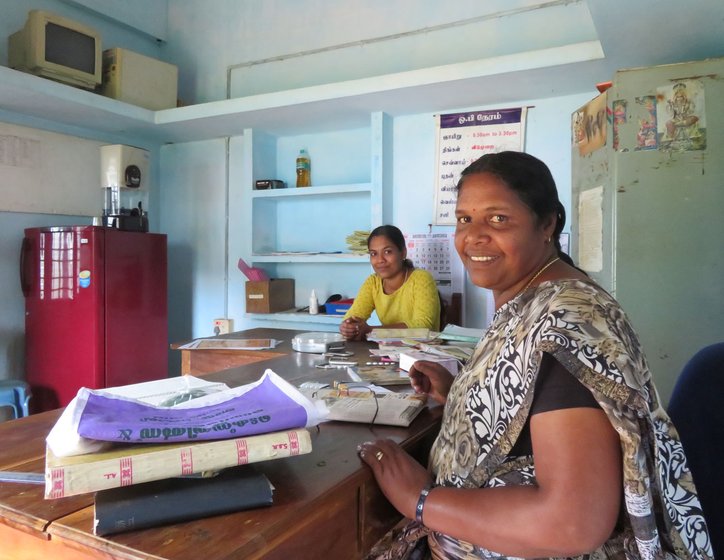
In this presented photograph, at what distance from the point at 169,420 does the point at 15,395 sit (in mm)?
2789

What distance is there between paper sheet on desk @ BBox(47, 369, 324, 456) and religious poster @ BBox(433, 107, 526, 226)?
8.22 feet

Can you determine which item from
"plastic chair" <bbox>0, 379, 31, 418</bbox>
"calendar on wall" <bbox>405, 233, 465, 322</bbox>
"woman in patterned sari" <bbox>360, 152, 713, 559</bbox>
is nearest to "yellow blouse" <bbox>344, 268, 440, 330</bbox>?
"calendar on wall" <bbox>405, 233, 465, 322</bbox>

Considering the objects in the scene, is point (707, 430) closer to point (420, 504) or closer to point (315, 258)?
point (420, 504)

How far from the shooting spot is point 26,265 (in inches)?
131

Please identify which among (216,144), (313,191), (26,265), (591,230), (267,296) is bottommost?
(267,296)

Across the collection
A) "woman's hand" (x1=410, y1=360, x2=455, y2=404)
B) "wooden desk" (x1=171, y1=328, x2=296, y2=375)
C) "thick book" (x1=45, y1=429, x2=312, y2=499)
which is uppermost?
"thick book" (x1=45, y1=429, x2=312, y2=499)

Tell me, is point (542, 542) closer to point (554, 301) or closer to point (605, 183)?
point (554, 301)

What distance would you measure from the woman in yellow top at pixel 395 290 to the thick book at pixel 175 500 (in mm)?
1934

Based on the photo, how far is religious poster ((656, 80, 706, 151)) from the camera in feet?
6.30

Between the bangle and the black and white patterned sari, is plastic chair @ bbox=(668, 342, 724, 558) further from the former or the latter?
the bangle

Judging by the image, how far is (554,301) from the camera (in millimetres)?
837

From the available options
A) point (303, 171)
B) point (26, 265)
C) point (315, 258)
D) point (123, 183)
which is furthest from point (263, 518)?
point (123, 183)

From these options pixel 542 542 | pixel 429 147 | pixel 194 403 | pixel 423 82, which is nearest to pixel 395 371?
pixel 194 403

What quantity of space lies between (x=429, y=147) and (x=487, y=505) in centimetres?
279
